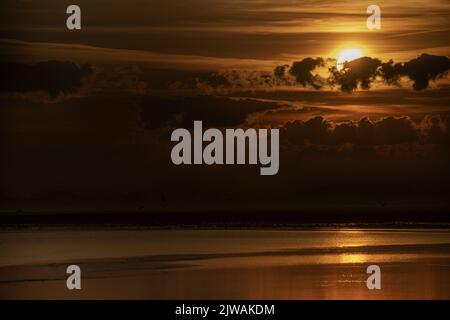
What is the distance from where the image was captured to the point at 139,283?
775 centimetres

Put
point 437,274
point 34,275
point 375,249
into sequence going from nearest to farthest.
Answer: point 34,275 → point 437,274 → point 375,249

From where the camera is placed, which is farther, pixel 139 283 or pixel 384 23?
pixel 139 283

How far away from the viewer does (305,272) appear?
7992 millimetres

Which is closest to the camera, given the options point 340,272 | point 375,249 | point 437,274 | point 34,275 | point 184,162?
point 184,162
